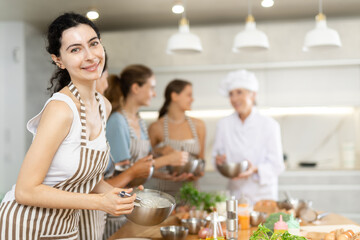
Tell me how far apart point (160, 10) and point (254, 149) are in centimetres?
210

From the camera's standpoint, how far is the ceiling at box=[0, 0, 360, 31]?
4.72 meters

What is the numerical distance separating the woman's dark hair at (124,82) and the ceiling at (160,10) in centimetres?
134

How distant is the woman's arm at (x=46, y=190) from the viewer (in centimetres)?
163

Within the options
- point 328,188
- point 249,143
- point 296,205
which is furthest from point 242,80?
point 328,188

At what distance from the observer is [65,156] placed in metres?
1.74

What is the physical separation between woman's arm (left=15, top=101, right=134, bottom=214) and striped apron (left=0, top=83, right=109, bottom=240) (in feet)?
0.47

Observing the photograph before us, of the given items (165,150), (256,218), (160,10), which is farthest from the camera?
(160,10)

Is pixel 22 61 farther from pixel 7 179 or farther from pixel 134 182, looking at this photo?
pixel 134 182

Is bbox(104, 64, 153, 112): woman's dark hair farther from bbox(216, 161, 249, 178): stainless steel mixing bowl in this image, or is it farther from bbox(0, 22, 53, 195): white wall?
bbox(0, 22, 53, 195): white wall

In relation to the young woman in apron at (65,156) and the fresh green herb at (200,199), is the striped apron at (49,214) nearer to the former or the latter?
the young woman in apron at (65,156)

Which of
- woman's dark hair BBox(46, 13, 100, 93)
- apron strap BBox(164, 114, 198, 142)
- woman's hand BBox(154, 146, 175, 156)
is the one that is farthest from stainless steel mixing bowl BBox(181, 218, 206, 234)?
apron strap BBox(164, 114, 198, 142)

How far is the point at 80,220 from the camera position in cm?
220

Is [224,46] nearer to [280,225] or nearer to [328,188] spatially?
[328,188]

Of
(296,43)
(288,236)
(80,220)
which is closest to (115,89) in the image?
(80,220)
